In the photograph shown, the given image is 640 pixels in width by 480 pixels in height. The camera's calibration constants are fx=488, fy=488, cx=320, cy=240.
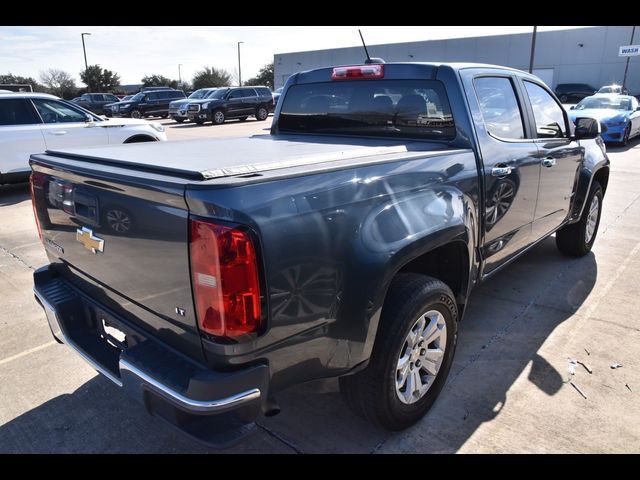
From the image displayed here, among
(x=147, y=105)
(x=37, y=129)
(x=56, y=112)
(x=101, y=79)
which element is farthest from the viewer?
(x=101, y=79)

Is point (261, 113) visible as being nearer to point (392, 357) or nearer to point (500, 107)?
point (500, 107)

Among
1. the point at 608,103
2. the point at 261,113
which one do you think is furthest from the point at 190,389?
the point at 261,113

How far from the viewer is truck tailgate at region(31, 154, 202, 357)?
1788 mm

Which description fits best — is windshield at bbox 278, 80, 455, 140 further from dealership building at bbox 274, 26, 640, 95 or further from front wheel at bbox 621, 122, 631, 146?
dealership building at bbox 274, 26, 640, 95

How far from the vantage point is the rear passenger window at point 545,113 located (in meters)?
3.79

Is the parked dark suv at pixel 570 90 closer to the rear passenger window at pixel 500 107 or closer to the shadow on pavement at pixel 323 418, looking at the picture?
the rear passenger window at pixel 500 107

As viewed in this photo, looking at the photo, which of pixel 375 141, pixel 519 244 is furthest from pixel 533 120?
pixel 375 141

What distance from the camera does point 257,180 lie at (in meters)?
1.74

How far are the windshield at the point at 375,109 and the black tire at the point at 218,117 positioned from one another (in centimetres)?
2087

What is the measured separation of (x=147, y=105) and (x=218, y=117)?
7160mm

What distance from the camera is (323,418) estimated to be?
2670 mm

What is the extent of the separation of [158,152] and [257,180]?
0.99 m

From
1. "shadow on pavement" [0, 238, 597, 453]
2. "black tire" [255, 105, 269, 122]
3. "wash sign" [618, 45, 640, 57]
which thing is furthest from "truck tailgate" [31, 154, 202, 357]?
"wash sign" [618, 45, 640, 57]

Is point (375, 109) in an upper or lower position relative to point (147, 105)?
lower
